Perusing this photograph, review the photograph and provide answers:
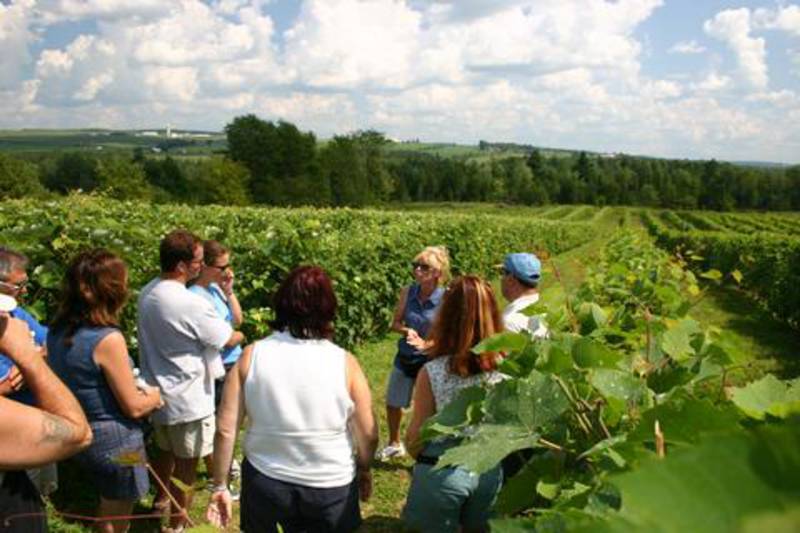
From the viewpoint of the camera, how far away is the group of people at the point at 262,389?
2736 mm

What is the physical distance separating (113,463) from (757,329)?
46.8 feet

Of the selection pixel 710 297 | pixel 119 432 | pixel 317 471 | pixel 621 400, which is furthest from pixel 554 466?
pixel 710 297

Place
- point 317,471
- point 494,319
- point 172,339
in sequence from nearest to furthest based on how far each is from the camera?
point 317,471, point 494,319, point 172,339

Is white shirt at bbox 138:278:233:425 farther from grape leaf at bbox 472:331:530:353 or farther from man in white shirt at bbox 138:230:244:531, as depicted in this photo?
grape leaf at bbox 472:331:530:353

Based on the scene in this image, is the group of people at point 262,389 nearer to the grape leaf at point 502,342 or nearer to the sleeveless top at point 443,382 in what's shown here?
the sleeveless top at point 443,382

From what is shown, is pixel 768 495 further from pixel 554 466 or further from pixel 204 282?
pixel 204 282

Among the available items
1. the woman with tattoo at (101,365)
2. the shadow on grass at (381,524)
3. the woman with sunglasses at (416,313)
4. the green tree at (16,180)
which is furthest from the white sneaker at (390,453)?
the green tree at (16,180)

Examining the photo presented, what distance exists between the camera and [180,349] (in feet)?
12.8

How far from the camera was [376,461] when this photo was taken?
568cm

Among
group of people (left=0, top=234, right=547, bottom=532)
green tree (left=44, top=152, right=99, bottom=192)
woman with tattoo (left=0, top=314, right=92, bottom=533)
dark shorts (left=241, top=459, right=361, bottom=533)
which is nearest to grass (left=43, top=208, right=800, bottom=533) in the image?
group of people (left=0, top=234, right=547, bottom=532)

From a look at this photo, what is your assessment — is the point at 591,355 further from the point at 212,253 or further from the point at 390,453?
the point at 390,453

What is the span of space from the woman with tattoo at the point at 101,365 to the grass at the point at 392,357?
855 mm

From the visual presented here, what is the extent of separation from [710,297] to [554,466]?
65.1 feet

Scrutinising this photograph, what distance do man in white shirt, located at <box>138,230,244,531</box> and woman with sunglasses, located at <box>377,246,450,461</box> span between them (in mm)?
1569
